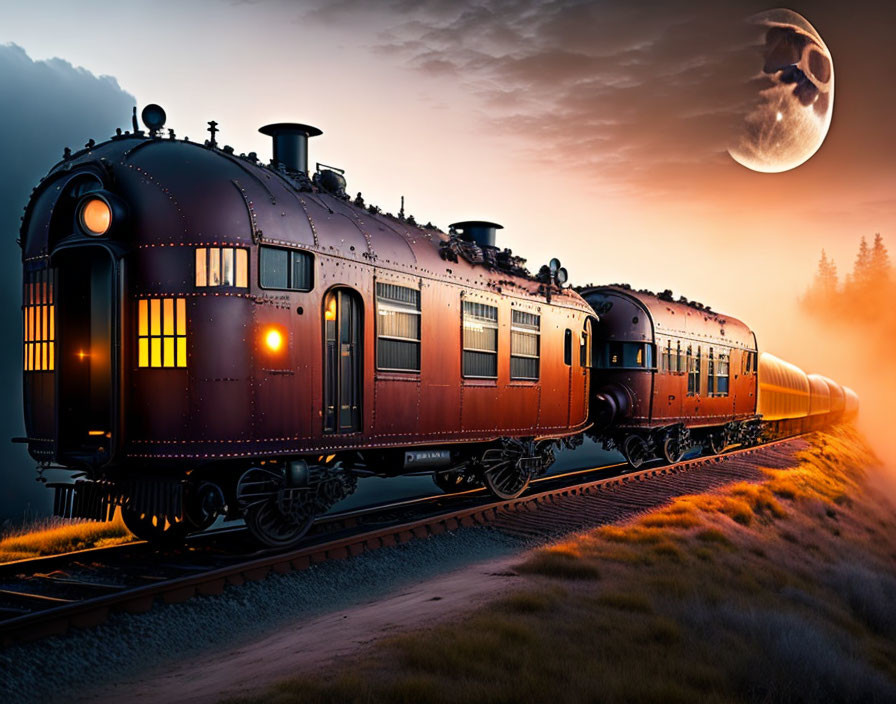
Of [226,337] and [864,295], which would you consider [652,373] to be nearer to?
[226,337]

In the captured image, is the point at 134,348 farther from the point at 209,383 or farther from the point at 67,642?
the point at 67,642

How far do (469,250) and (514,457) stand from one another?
4.14 meters

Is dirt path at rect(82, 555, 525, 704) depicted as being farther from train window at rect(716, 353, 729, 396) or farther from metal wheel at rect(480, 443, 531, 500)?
train window at rect(716, 353, 729, 396)

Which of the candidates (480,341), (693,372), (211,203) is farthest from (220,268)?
(693,372)

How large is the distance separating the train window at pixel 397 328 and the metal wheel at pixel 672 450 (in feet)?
41.0

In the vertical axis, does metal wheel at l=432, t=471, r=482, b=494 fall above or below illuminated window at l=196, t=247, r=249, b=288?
below

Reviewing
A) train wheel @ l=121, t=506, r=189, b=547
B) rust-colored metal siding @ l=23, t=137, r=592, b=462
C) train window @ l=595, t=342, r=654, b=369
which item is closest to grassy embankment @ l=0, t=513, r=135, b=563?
train wheel @ l=121, t=506, r=189, b=547

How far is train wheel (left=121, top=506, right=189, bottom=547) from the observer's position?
398 inches

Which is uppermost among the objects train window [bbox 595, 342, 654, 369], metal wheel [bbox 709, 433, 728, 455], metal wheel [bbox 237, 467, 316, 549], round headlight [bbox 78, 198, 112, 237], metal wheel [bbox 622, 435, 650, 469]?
round headlight [bbox 78, 198, 112, 237]

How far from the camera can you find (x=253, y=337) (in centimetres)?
916

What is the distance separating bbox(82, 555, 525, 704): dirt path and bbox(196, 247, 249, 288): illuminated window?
13.1 ft

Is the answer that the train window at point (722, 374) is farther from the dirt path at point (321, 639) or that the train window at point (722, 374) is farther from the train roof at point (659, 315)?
the dirt path at point (321, 639)

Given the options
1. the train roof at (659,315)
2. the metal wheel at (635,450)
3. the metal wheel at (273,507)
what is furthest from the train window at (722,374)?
the metal wheel at (273,507)

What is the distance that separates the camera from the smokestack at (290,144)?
12.0 metres
